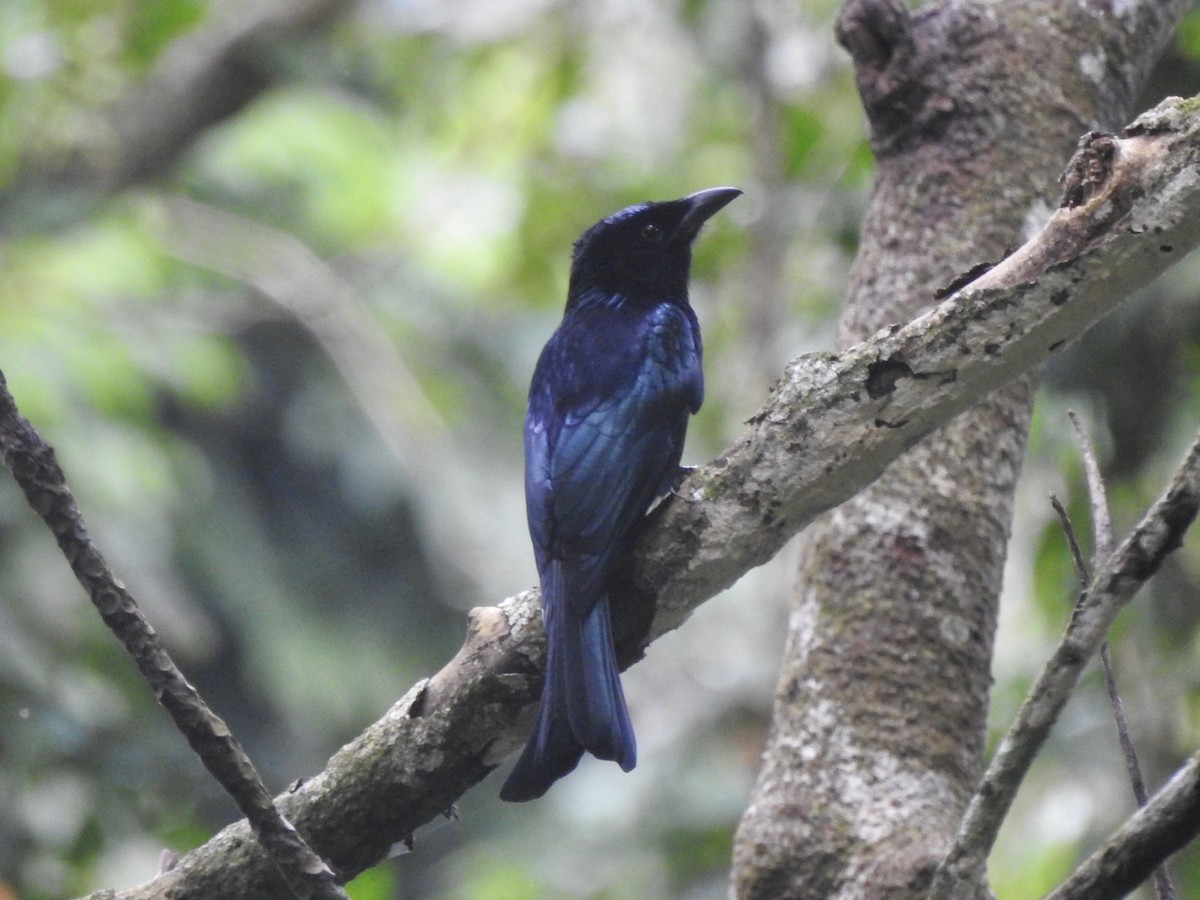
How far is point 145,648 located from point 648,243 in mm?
2264

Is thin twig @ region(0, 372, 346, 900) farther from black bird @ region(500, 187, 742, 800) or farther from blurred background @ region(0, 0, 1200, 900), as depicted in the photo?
blurred background @ region(0, 0, 1200, 900)

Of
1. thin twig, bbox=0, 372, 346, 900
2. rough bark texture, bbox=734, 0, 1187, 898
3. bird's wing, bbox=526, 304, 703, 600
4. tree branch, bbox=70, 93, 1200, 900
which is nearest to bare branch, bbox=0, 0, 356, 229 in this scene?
bird's wing, bbox=526, 304, 703, 600

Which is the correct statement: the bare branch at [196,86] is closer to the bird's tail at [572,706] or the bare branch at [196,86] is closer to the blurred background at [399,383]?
the blurred background at [399,383]

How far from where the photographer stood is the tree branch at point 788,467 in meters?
2.36

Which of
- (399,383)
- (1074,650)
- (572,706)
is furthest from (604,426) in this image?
(399,383)

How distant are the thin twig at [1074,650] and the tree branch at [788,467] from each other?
0.62 meters

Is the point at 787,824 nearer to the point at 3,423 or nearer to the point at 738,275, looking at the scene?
the point at 3,423

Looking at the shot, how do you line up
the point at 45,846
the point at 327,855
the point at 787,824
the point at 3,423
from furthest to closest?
the point at 45,846
the point at 787,824
the point at 327,855
the point at 3,423

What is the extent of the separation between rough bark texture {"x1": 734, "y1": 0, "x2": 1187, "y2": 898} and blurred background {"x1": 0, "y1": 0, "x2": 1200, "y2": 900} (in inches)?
37.1

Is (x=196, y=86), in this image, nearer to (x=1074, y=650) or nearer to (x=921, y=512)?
(x=921, y=512)

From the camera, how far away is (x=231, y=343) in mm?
12711

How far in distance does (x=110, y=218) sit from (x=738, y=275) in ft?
13.1

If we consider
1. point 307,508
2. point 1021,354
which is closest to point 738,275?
point 1021,354

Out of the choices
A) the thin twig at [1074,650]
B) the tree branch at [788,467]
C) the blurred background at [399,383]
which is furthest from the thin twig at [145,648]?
the blurred background at [399,383]
